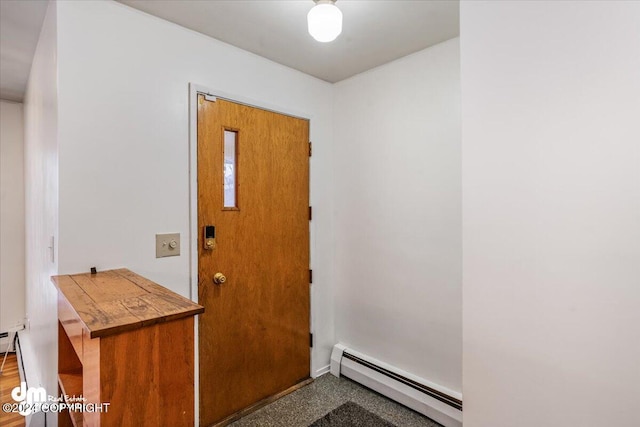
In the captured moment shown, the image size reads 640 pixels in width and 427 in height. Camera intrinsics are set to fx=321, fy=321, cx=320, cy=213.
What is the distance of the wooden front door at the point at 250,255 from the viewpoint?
201cm

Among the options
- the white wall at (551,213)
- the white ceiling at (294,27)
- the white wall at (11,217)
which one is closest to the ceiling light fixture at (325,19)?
the white ceiling at (294,27)

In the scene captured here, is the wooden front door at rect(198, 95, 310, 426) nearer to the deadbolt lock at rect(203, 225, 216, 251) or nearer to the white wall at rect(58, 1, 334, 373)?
the deadbolt lock at rect(203, 225, 216, 251)

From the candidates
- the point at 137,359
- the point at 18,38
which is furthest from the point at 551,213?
the point at 18,38

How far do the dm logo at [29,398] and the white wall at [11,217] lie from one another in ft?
3.55

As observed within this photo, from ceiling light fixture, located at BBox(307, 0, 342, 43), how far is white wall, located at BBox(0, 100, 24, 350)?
12.0ft

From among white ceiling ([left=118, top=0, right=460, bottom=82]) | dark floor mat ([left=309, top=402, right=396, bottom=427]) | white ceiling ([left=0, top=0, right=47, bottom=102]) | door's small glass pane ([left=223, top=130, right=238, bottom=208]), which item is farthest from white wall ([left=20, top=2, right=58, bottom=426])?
dark floor mat ([left=309, top=402, right=396, bottom=427])

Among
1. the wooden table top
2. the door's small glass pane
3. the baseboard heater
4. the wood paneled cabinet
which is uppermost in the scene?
the door's small glass pane

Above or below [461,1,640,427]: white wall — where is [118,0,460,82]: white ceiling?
above

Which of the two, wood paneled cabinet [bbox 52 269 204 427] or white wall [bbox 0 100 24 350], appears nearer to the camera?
wood paneled cabinet [bbox 52 269 204 427]

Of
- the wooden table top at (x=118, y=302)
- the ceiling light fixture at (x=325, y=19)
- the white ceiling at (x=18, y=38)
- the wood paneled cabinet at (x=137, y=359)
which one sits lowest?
the wood paneled cabinet at (x=137, y=359)

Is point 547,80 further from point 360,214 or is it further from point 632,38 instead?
point 360,214

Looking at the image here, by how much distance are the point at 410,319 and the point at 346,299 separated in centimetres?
61

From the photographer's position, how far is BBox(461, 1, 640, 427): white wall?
3.29 ft

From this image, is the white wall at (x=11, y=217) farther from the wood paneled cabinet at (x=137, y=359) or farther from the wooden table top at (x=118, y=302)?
the wood paneled cabinet at (x=137, y=359)
